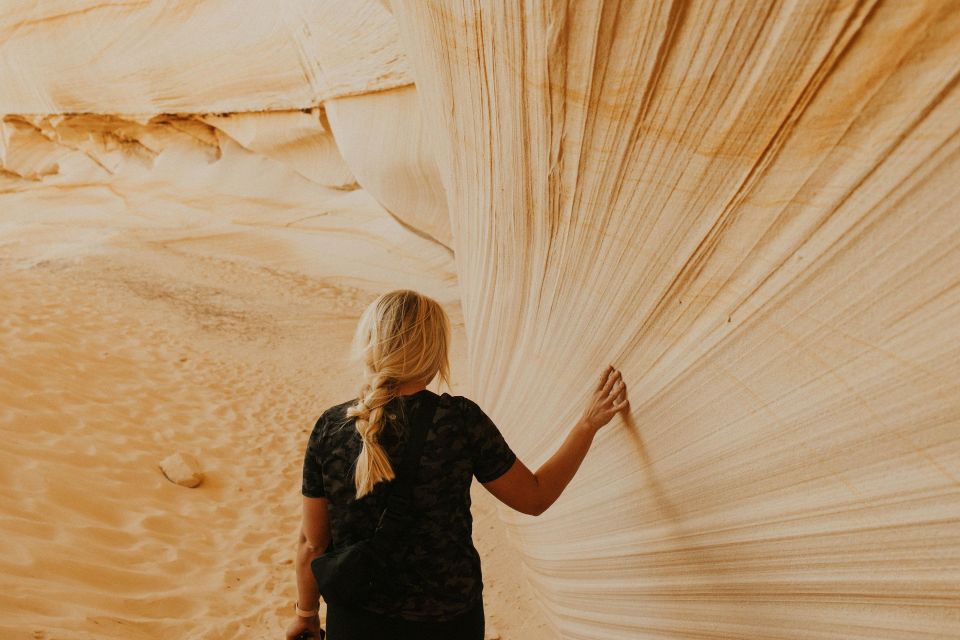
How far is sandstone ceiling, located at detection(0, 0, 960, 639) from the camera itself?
956 mm

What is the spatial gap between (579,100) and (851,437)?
0.80 metres

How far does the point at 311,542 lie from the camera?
4.50 feet

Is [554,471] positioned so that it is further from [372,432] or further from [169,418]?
[169,418]

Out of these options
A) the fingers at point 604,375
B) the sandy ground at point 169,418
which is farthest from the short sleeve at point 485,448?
the sandy ground at point 169,418

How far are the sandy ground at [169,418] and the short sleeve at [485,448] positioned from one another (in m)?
1.68

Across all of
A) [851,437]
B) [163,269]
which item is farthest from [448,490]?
[163,269]

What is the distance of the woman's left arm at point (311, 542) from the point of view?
52.7 inches

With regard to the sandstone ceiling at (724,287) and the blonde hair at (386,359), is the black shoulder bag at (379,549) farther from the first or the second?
the sandstone ceiling at (724,287)

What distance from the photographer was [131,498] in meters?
3.65

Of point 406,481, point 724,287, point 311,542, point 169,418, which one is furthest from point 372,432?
point 169,418

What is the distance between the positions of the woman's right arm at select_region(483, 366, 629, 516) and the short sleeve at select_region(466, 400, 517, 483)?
0.02 m

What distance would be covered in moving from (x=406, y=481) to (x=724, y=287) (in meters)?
0.62

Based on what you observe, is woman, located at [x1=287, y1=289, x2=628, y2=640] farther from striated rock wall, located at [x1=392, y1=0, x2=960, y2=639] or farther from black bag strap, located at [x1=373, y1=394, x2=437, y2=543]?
striated rock wall, located at [x1=392, y1=0, x2=960, y2=639]

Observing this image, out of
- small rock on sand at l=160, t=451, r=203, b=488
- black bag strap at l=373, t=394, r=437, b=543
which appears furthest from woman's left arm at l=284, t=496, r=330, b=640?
small rock on sand at l=160, t=451, r=203, b=488
